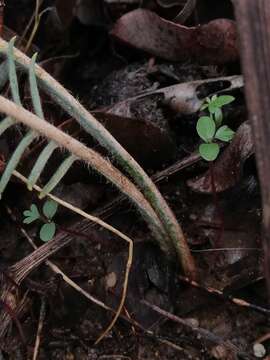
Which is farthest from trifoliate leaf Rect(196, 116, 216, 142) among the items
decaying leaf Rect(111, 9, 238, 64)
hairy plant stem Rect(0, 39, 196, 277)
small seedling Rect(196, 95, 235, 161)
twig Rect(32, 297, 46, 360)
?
twig Rect(32, 297, 46, 360)

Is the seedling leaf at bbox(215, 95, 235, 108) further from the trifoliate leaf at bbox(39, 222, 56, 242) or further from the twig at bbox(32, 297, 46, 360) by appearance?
the twig at bbox(32, 297, 46, 360)

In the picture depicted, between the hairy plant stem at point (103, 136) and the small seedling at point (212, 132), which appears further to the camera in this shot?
the small seedling at point (212, 132)

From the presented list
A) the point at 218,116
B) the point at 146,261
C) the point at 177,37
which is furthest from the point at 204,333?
the point at 177,37

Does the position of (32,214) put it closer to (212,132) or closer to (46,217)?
(46,217)

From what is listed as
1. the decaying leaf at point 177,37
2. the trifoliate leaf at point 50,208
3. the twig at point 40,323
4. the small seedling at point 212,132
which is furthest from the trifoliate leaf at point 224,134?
the twig at point 40,323

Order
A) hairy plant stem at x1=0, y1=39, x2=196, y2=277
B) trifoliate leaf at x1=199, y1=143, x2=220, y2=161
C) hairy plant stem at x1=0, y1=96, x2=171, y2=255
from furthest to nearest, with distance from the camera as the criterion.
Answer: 1. trifoliate leaf at x1=199, y1=143, x2=220, y2=161
2. hairy plant stem at x1=0, y1=39, x2=196, y2=277
3. hairy plant stem at x1=0, y1=96, x2=171, y2=255

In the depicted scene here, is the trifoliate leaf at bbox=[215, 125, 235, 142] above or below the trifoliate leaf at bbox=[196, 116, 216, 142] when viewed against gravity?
below

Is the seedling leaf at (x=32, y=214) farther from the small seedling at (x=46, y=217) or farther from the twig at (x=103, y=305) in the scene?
the twig at (x=103, y=305)
